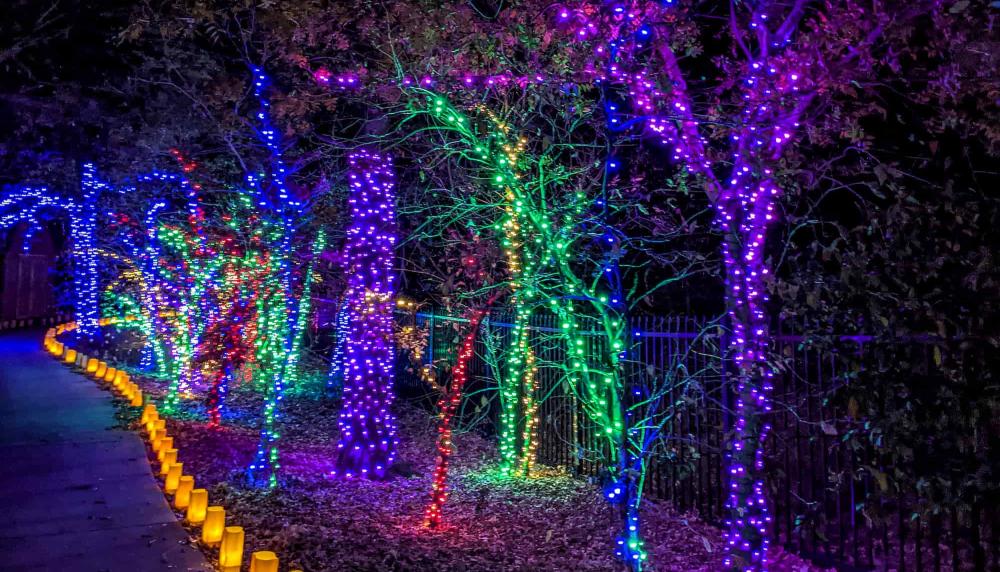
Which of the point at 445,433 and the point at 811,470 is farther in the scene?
the point at 445,433

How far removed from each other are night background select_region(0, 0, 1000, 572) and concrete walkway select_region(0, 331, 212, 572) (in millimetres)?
44

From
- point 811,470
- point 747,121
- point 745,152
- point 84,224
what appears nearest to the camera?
point 745,152

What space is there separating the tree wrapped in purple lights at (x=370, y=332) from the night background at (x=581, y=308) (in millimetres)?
36

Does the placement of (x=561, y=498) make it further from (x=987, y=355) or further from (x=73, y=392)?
(x=73, y=392)

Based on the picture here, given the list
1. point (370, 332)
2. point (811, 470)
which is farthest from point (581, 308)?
point (811, 470)

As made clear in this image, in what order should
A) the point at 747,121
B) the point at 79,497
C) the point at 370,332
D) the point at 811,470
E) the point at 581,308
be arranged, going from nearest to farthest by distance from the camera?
the point at 747,121 → the point at 811,470 → the point at 79,497 → the point at 370,332 → the point at 581,308

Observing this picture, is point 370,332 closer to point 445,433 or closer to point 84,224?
point 445,433

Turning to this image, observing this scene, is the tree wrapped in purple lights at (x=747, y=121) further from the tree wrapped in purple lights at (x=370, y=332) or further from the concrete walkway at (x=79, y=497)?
the concrete walkway at (x=79, y=497)

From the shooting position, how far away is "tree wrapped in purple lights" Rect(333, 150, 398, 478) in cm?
812

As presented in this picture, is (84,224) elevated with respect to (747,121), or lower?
elevated

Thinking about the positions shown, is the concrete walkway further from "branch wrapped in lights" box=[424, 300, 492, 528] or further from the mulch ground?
"branch wrapped in lights" box=[424, 300, 492, 528]

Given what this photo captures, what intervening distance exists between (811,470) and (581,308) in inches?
177

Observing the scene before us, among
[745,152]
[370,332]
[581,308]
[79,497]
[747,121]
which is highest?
[747,121]

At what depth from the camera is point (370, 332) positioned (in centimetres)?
812
